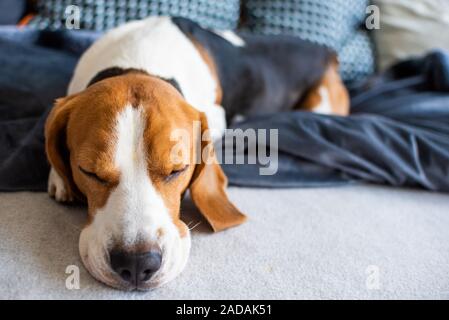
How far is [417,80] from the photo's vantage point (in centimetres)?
320

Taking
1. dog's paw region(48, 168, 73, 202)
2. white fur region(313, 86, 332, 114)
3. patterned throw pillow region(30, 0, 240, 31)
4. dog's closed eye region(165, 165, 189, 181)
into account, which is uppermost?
patterned throw pillow region(30, 0, 240, 31)

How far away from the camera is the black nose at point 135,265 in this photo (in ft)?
4.41

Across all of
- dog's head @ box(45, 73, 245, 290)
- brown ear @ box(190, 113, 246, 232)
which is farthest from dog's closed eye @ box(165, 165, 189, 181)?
brown ear @ box(190, 113, 246, 232)

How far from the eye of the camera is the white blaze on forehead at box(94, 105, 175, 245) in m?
1.43

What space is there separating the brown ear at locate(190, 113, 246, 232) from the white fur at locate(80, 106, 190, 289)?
0.24m

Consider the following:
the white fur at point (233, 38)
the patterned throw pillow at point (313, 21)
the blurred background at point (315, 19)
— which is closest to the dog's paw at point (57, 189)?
the white fur at point (233, 38)

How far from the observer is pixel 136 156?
1494 mm

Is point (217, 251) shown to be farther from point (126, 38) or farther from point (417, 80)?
point (417, 80)

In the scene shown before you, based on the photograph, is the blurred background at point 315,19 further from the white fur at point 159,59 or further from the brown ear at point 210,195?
the brown ear at point 210,195

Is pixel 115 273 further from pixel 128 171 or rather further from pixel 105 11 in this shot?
pixel 105 11

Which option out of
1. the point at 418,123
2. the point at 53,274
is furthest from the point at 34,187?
the point at 418,123

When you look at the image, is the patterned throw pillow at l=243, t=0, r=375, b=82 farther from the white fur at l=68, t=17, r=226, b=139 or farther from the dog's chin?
the dog's chin

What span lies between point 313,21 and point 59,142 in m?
2.24

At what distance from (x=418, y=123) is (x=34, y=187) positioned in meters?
1.91
